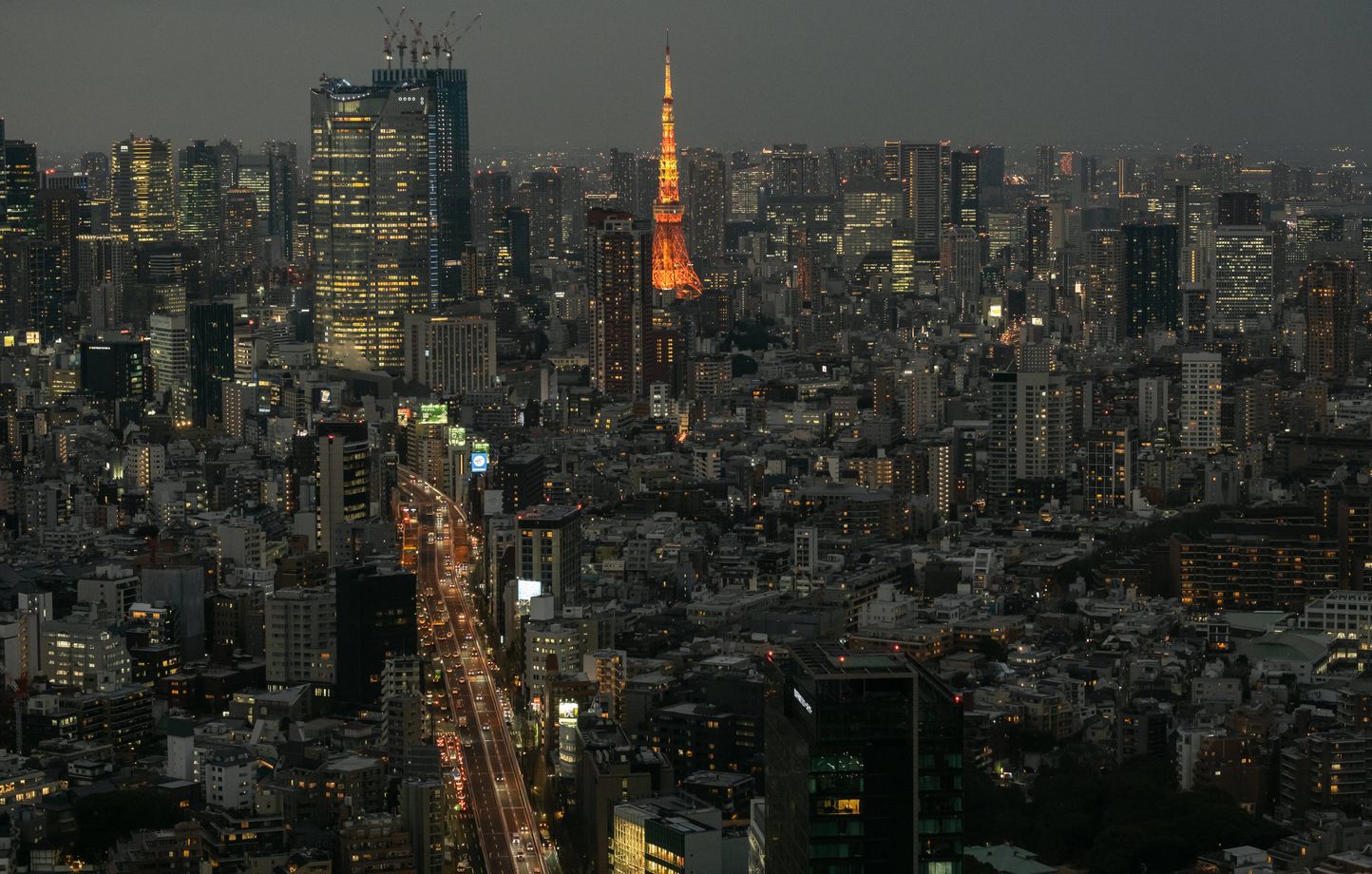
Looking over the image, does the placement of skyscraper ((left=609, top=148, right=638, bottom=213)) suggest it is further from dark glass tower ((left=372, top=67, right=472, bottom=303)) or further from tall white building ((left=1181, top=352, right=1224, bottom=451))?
tall white building ((left=1181, top=352, right=1224, bottom=451))

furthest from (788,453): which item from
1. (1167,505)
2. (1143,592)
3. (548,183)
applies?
(548,183)

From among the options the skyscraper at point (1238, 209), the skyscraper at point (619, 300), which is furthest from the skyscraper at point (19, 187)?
the skyscraper at point (1238, 209)


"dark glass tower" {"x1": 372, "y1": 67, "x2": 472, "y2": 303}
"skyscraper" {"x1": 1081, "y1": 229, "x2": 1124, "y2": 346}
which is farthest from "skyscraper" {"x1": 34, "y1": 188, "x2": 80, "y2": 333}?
"skyscraper" {"x1": 1081, "y1": 229, "x2": 1124, "y2": 346}

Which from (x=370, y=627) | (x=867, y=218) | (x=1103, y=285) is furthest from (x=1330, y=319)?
(x=370, y=627)

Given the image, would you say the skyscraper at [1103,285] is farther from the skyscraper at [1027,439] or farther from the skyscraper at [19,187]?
the skyscraper at [19,187]

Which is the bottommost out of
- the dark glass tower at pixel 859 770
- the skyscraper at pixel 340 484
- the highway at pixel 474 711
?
the highway at pixel 474 711

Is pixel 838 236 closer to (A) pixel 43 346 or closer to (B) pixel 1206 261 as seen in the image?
(B) pixel 1206 261
